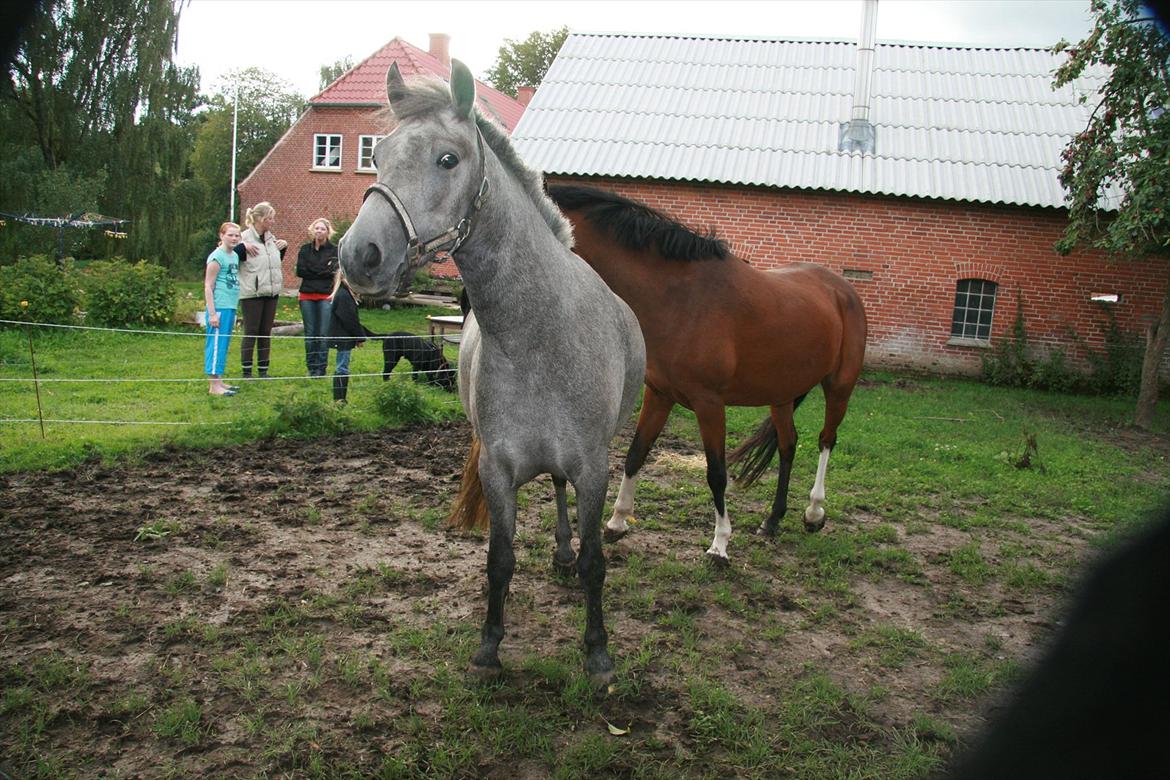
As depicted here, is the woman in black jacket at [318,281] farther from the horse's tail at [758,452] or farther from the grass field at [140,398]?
the horse's tail at [758,452]

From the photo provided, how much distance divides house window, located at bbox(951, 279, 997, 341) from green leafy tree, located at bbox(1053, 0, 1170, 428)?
2482 mm

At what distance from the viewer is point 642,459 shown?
16.8 ft

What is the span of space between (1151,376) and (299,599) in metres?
11.4

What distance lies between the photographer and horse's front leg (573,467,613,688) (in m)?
3.33

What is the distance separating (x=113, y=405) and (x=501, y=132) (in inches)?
252

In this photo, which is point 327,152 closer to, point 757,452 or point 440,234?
point 757,452

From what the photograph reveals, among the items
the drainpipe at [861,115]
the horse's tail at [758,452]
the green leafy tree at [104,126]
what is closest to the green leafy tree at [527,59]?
the green leafy tree at [104,126]

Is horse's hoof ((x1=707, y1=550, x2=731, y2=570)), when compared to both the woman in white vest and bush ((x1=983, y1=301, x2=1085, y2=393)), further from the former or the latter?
bush ((x1=983, y1=301, x2=1085, y2=393))

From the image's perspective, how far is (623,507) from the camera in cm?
507

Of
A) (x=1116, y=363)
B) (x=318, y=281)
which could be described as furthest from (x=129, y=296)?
(x=1116, y=363)

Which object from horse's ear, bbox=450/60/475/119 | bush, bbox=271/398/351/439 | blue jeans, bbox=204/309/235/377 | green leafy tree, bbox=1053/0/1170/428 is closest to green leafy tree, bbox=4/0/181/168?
horse's ear, bbox=450/60/475/119

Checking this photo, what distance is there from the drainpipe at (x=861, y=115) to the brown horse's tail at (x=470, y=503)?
13.1 meters

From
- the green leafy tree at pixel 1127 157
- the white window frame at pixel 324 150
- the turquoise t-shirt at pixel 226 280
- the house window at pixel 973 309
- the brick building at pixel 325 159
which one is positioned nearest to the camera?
the turquoise t-shirt at pixel 226 280

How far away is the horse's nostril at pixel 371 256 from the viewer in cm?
238
